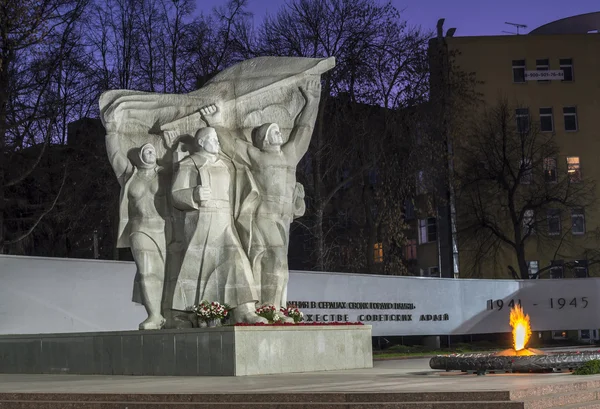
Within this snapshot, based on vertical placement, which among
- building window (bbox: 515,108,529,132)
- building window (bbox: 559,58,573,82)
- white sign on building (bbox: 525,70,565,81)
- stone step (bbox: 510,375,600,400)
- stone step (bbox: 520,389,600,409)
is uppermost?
building window (bbox: 559,58,573,82)

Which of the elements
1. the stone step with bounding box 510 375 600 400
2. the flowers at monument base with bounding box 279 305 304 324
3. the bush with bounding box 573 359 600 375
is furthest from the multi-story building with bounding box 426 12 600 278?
the stone step with bounding box 510 375 600 400

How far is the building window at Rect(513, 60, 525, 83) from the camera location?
39219 millimetres

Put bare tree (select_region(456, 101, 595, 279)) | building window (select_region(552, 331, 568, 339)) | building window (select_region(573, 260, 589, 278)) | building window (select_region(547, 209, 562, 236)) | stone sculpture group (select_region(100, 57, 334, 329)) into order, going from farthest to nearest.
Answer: building window (select_region(573, 260, 589, 278)), building window (select_region(547, 209, 562, 236)), bare tree (select_region(456, 101, 595, 279)), building window (select_region(552, 331, 568, 339)), stone sculpture group (select_region(100, 57, 334, 329))

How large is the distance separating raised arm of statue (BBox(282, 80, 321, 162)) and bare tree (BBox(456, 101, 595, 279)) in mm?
21137

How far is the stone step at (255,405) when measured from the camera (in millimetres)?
8461

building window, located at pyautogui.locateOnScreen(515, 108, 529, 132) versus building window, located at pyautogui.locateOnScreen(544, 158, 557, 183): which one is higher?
building window, located at pyautogui.locateOnScreen(515, 108, 529, 132)

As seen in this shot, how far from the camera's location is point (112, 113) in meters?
15.8

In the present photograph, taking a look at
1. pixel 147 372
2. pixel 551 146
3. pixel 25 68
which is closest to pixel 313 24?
pixel 25 68

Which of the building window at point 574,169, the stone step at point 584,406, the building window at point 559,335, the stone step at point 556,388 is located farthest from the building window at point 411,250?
the stone step at point 584,406

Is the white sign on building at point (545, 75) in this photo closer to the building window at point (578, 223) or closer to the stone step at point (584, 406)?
the building window at point (578, 223)

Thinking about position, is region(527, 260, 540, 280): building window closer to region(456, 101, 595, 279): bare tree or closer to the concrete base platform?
region(456, 101, 595, 279): bare tree

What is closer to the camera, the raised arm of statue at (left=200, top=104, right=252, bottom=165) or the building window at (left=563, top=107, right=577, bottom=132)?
the raised arm of statue at (left=200, top=104, right=252, bottom=165)

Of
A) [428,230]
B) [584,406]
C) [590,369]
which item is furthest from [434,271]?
[584,406]

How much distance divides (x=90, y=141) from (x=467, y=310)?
39.4 feet
